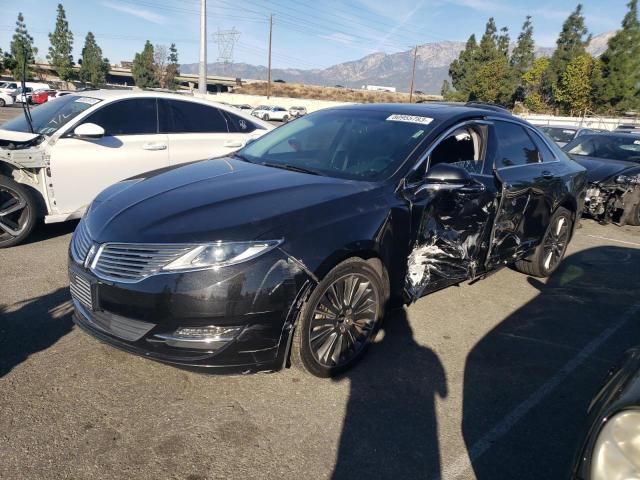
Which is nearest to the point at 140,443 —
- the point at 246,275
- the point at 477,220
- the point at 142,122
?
the point at 246,275

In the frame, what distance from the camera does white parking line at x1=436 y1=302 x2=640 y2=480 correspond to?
2.44 meters

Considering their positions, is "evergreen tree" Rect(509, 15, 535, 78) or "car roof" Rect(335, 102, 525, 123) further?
"evergreen tree" Rect(509, 15, 535, 78)

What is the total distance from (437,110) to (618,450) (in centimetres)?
310

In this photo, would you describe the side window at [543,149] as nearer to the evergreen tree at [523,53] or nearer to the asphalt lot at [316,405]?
the asphalt lot at [316,405]

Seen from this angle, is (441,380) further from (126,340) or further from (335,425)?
(126,340)

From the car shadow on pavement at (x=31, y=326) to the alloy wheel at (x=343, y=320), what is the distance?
6.16 feet

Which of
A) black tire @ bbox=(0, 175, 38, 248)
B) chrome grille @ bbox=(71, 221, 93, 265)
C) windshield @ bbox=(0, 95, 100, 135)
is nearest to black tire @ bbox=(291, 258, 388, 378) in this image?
chrome grille @ bbox=(71, 221, 93, 265)

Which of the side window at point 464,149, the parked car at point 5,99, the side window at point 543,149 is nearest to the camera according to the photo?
the side window at point 464,149

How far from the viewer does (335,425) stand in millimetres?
2680

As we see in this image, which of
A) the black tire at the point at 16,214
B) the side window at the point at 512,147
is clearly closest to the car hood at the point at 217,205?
the side window at the point at 512,147

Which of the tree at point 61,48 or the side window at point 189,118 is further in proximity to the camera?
the tree at point 61,48

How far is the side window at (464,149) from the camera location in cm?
369

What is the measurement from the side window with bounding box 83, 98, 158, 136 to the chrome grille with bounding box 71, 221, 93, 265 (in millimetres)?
2856

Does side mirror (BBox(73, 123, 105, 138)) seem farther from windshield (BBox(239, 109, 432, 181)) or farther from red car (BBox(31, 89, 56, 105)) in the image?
red car (BBox(31, 89, 56, 105))
